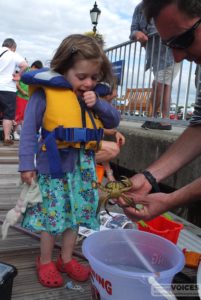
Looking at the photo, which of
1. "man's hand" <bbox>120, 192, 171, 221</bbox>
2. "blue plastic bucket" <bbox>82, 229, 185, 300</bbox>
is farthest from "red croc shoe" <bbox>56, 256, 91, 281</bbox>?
"man's hand" <bbox>120, 192, 171, 221</bbox>

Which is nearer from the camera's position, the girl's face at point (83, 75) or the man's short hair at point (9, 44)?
the girl's face at point (83, 75)

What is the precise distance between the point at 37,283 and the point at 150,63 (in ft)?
11.9

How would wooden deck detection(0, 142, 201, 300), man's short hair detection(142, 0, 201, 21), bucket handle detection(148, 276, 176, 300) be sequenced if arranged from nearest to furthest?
bucket handle detection(148, 276, 176, 300) → man's short hair detection(142, 0, 201, 21) → wooden deck detection(0, 142, 201, 300)

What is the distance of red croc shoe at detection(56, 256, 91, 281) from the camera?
2.08m

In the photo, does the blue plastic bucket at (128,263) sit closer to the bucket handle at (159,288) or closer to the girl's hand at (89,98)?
the bucket handle at (159,288)

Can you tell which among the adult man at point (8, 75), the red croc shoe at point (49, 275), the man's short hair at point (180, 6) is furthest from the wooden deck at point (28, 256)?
the adult man at point (8, 75)

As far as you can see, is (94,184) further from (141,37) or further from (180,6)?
(141,37)

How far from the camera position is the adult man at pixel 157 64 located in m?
4.61

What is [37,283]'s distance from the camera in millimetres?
2010

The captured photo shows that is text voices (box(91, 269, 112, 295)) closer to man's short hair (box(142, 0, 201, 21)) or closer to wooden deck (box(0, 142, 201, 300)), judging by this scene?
wooden deck (box(0, 142, 201, 300))

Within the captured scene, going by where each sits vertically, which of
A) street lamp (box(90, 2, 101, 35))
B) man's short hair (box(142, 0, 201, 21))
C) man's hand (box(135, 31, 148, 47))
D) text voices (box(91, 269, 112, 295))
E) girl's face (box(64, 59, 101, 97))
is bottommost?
text voices (box(91, 269, 112, 295))

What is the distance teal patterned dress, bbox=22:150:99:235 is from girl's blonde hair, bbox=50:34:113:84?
551mm

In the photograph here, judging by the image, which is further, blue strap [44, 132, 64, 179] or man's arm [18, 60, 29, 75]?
man's arm [18, 60, 29, 75]

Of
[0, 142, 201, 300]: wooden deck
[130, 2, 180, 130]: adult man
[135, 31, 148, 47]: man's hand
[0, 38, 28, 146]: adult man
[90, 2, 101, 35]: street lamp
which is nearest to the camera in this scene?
[0, 142, 201, 300]: wooden deck
